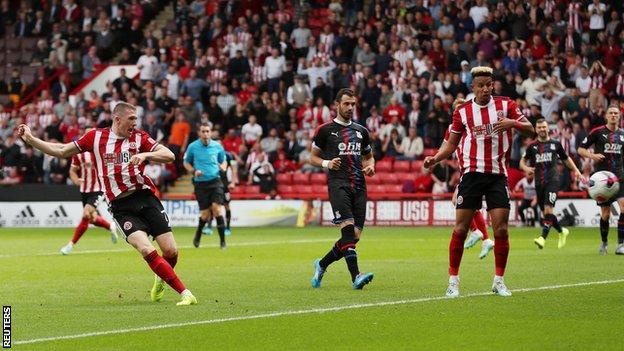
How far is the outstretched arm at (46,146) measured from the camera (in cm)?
1328

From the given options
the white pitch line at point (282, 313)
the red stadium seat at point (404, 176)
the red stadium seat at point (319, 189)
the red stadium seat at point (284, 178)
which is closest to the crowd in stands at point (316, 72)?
the red stadium seat at point (284, 178)

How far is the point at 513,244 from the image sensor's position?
84.2ft

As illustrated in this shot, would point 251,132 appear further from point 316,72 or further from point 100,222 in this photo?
point 100,222

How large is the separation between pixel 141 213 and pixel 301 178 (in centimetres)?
2414

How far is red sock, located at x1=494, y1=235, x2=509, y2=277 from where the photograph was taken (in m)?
14.4

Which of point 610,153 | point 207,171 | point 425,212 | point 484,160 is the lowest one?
point 425,212

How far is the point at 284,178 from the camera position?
38.4 meters

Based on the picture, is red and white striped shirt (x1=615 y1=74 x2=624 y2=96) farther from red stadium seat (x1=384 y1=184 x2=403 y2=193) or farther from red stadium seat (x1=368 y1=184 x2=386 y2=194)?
red stadium seat (x1=368 y1=184 x2=386 y2=194)

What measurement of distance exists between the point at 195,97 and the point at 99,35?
7.13 m

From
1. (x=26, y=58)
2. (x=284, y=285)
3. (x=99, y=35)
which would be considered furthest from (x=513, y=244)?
(x=26, y=58)

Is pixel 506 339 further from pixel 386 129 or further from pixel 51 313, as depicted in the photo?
pixel 386 129

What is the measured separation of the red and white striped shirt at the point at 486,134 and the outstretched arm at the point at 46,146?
14.3 ft

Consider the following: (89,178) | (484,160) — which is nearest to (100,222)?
(89,178)

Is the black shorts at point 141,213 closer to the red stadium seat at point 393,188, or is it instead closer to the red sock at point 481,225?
the red sock at point 481,225
